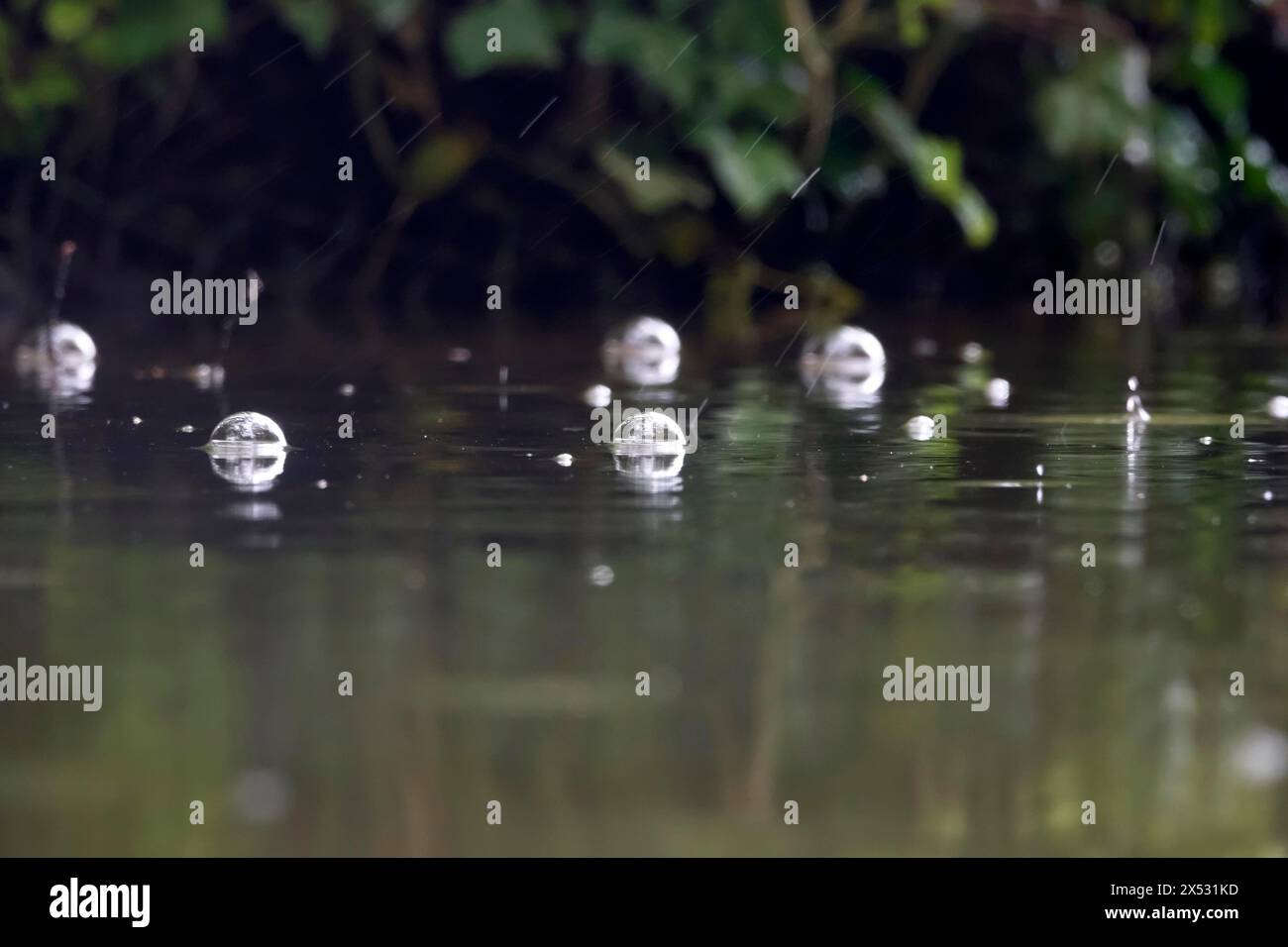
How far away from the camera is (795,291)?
342 inches

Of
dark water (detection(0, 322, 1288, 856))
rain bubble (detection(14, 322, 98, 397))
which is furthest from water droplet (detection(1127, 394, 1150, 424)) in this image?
rain bubble (detection(14, 322, 98, 397))

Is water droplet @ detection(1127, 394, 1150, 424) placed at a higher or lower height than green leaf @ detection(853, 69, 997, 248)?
lower

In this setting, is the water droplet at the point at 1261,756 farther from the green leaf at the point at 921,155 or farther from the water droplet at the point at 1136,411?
the green leaf at the point at 921,155

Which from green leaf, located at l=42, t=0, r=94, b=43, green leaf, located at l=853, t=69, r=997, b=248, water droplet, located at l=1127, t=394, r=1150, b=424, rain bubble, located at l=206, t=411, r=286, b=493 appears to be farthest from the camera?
green leaf, located at l=853, t=69, r=997, b=248

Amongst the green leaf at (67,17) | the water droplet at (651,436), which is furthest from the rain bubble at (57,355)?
the water droplet at (651,436)

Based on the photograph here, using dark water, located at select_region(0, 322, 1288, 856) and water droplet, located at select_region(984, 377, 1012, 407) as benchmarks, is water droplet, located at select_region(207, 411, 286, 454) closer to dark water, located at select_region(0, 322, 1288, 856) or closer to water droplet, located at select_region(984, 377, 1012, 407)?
dark water, located at select_region(0, 322, 1288, 856)

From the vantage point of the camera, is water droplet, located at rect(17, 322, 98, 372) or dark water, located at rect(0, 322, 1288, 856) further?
water droplet, located at rect(17, 322, 98, 372)

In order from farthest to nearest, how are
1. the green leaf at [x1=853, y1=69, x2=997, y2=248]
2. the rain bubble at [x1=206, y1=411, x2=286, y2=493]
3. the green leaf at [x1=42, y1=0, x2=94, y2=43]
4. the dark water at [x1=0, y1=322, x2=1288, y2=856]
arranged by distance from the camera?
the green leaf at [x1=853, y1=69, x2=997, y2=248]
the green leaf at [x1=42, y1=0, x2=94, y2=43]
the rain bubble at [x1=206, y1=411, x2=286, y2=493]
the dark water at [x1=0, y1=322, x2=1288, y2=856]

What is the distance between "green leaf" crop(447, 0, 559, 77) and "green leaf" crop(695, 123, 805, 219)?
638mm

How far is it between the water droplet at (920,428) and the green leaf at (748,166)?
3311 millimetres

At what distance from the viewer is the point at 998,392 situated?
5207 mm

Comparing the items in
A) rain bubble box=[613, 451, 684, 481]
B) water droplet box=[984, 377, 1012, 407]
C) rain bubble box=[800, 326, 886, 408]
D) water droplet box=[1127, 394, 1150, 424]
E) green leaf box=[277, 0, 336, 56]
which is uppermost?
green leaf box=[277, 0, 336, 56]

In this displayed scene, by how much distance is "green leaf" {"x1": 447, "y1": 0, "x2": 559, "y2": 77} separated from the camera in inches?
305

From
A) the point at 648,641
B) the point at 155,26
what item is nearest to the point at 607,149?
the point at 155,26
